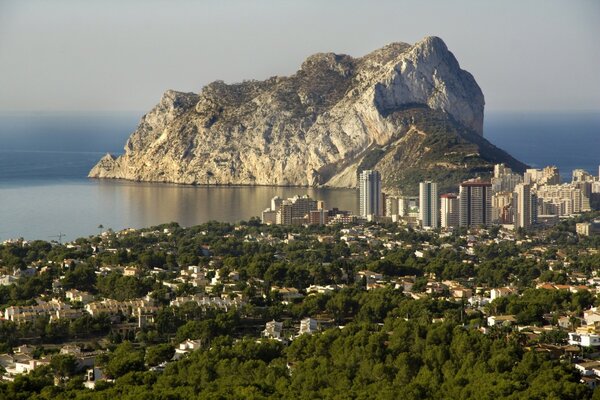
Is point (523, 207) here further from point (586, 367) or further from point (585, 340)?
point (586, 367)

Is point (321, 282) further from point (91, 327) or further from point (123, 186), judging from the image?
point (123, 186)

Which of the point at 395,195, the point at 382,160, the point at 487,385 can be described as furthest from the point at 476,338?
the point at 382,160

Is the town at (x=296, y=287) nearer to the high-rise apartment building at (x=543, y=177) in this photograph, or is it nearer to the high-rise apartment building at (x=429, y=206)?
the high-rise apartment building at (x=429, y=206)

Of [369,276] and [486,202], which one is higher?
[486,202]

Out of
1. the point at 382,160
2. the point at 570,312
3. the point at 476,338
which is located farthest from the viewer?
the point at 382,160

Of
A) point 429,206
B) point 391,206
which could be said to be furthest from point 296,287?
point 391,206

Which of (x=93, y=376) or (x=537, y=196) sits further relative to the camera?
(x=537, y=196)

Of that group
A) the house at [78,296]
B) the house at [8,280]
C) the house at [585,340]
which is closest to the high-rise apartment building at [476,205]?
the house at [8,280]

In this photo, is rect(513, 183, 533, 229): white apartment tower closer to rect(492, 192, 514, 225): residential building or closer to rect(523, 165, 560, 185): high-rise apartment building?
rect(492, 192, 514, 225): residential building
